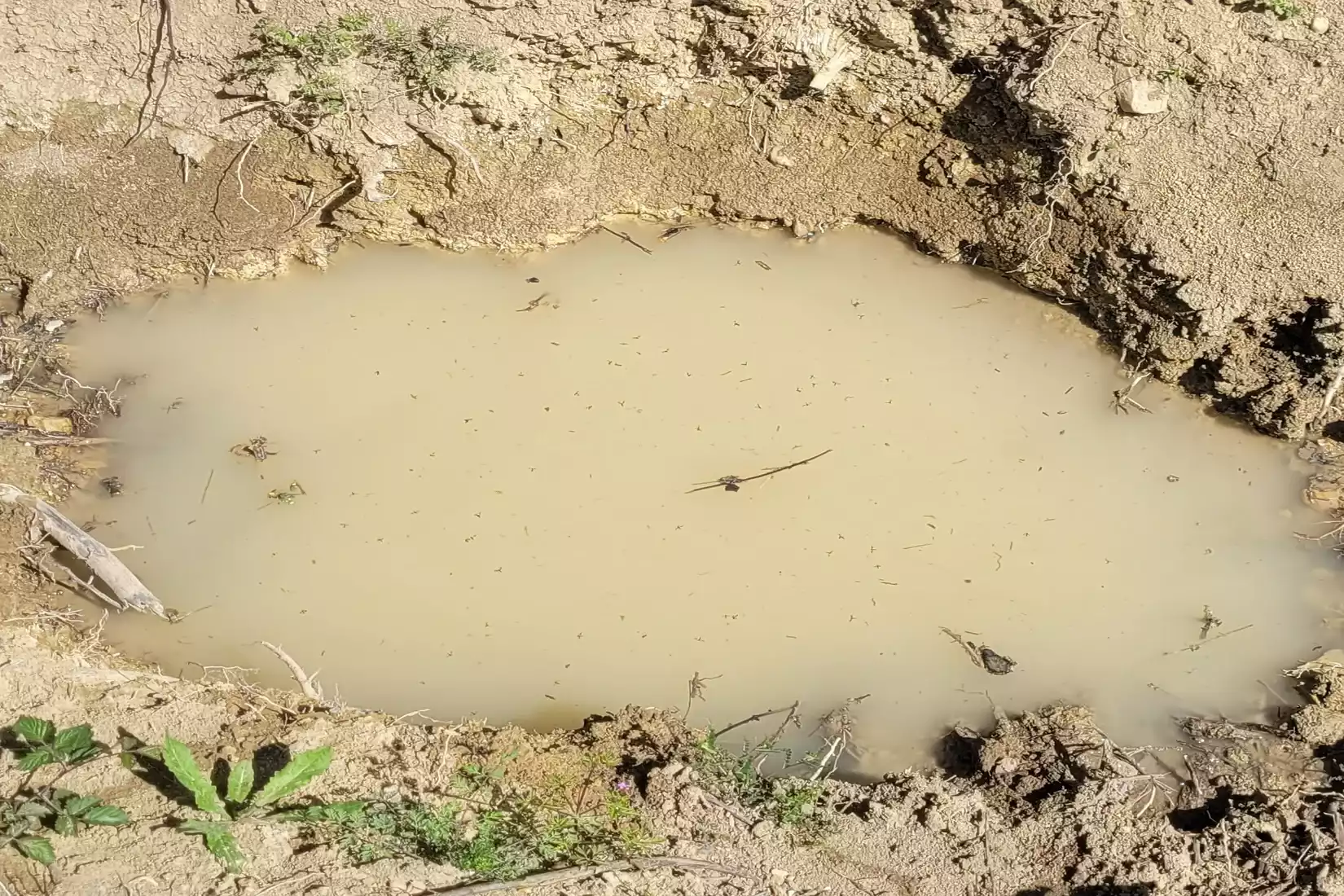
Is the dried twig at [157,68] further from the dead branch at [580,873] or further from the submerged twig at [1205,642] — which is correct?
the submerged twig at [1205,642]

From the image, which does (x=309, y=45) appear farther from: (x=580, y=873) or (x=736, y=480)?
(x=580, y=873)

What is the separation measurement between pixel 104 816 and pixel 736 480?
9.45ft

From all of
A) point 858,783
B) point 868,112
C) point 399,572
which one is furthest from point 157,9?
point 858,783

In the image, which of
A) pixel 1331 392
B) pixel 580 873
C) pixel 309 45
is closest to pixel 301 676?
pixel 580 873

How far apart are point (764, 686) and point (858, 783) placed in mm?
595

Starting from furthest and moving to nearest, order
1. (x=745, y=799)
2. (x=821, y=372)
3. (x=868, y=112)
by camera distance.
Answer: (x=821, y=372) → (x=868, y=112) → (x=745, y=799)

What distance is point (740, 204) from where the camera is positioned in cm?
429

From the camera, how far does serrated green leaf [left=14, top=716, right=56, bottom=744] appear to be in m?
3.38

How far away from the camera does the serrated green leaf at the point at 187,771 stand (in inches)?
129

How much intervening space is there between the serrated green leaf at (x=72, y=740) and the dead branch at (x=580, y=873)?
1.44 metres

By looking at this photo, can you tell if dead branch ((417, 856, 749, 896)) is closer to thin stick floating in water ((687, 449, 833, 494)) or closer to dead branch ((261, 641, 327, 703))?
dead branch ((261, 641, 327, 703))

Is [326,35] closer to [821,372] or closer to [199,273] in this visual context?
[199,273]

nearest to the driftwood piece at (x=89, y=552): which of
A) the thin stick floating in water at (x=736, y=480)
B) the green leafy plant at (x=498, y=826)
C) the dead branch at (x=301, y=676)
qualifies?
the dead branch at (x=301, y=676)

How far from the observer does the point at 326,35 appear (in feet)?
12.1
